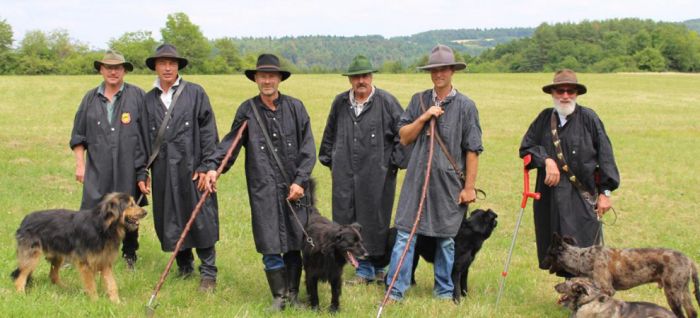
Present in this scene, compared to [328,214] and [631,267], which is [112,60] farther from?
[328,214]

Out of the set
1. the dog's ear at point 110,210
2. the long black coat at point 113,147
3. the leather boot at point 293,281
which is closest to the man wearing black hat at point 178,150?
the long black coat at point 113,147

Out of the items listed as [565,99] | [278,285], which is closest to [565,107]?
[565,99]

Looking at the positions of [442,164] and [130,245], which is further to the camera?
[130,245]

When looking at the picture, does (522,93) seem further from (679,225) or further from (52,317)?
(52,317)

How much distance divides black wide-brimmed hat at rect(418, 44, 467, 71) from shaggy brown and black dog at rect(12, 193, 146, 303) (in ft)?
11.3

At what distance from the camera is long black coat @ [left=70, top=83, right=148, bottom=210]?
859 cm

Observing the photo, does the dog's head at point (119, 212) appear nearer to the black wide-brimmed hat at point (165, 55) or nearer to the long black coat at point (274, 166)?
the long black coat at point (274, 166)

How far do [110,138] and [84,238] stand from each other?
4.90ft

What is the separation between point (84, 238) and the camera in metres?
7.58

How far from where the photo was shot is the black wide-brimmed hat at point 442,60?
7566mm

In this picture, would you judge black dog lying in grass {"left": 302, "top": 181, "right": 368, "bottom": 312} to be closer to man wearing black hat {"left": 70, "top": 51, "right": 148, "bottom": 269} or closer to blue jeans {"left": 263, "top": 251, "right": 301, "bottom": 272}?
blue jeans {"left": 263, "top": 251, "right": 301, "bottom": 272}

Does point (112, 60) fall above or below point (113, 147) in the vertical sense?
above

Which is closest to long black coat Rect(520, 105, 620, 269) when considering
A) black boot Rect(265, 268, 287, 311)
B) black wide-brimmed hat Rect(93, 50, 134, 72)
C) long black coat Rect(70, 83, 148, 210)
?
black boot Rect(265, 268, 287, 311)

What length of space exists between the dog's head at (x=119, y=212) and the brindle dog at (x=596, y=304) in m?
4.38
